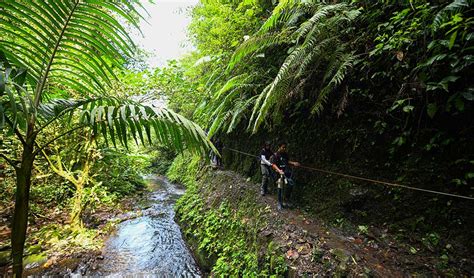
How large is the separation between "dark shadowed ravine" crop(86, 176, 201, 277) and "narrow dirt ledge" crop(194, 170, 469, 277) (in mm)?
2149

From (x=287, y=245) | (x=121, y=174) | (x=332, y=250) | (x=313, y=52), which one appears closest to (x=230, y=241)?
(x=287, y=245)

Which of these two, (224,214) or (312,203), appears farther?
(224,214)

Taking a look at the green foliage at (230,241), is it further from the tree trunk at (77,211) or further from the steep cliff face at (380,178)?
the tree trunk at (77,211)

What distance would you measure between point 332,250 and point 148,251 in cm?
410

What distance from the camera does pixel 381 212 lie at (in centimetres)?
304

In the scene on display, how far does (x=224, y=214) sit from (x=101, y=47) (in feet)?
14.6

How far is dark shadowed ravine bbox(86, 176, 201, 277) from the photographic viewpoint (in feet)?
14.2

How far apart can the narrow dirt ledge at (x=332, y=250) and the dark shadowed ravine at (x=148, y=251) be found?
84.6 inches

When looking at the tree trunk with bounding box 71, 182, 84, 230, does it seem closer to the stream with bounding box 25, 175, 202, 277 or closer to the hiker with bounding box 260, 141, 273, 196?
the stream with bounding box 25, 175, 202, 277

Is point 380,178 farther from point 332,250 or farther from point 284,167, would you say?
point 284,167

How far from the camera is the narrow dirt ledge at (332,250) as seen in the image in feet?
8.08

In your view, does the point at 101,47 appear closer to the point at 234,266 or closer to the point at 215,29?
the point at 234,266

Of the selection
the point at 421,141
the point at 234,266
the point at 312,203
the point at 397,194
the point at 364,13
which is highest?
the point at 364,13

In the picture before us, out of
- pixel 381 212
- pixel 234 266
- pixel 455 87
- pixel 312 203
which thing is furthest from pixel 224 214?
pixel 455 87
